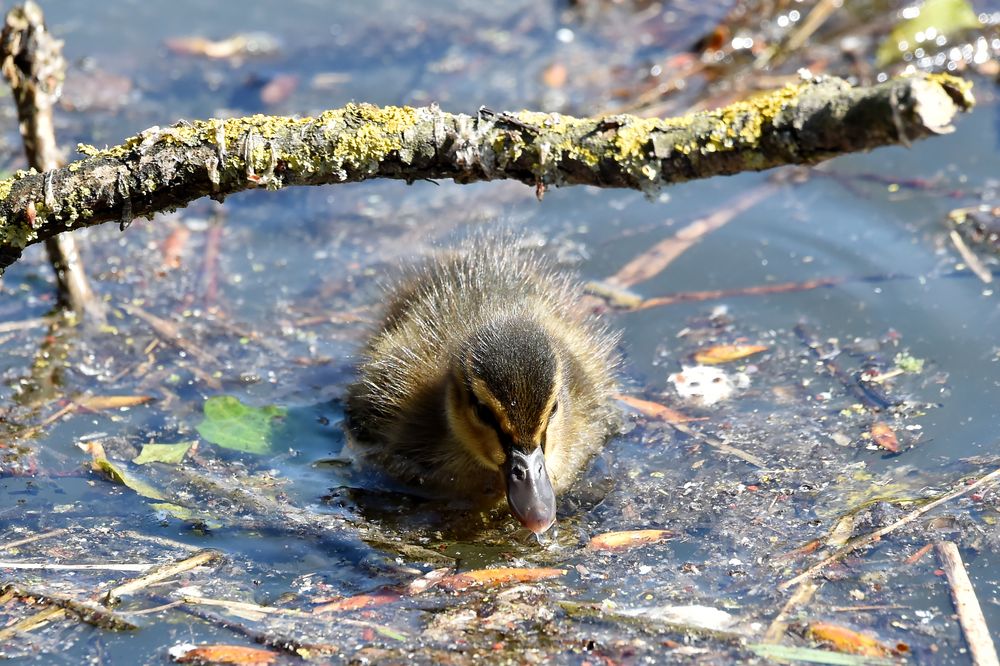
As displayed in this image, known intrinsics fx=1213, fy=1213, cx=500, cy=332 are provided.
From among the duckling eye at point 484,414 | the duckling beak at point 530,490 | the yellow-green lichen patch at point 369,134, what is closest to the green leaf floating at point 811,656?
the duckling beak at point 530,490

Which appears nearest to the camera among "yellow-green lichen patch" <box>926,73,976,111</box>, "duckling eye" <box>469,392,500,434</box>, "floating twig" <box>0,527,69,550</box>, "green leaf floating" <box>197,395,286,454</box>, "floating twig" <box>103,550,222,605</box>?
"yellow-green lichen patch" <box>926,73,976,111</box>

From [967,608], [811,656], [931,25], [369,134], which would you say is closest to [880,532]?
[967,608]

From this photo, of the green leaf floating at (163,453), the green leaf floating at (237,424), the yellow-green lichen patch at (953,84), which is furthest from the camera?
the green leaf floating at (237,424)

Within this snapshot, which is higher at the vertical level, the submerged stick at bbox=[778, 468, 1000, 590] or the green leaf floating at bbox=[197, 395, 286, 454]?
the green leaf floating at bbox=[197, 395, 286, 454]

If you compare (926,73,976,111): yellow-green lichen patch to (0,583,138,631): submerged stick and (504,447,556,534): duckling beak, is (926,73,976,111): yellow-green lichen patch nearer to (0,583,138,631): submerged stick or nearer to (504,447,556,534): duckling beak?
(504,447,556,534): duckling beak

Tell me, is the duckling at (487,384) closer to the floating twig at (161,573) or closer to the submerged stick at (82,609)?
the floating twig at (161,573)

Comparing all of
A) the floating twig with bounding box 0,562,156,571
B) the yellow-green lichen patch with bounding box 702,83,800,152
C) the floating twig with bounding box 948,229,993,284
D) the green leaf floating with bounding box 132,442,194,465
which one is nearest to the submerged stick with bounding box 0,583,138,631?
the floating twig with bounding box 0,562,156,571

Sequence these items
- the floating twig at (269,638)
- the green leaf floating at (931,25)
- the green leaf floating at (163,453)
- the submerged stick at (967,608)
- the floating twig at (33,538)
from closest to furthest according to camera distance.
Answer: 1. the submerged stick at (967,608)
2. the floating twig at (269,638)
3. the floating twig at (33,538)
4. the green leaf floating at (163,453)
5. the green leaf floating at (931,25)
